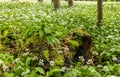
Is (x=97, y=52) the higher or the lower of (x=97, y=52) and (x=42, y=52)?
the lower

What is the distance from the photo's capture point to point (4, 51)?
898 centimetres

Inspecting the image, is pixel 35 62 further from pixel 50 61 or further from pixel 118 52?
pixel 118 52

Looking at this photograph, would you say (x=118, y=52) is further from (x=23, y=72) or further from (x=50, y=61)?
(x=23, y=72)

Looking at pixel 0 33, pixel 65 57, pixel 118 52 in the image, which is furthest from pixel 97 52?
pixel 0 33

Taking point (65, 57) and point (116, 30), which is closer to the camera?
point (65, 57)

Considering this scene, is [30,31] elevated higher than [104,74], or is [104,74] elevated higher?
[30,31]

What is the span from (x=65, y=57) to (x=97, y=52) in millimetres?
1906

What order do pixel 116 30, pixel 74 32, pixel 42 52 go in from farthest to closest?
pixel 116 30 → pixel 74 32 → pixel 42 52

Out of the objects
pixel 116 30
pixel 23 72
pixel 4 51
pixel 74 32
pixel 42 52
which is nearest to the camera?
pixel 23 72

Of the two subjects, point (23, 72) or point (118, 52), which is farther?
point (118, 52)

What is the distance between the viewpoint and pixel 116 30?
13383 millimetres

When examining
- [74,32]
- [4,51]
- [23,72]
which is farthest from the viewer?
[74,32]

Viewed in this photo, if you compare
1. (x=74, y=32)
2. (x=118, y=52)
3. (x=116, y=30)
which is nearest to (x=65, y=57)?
(x=74, y=32)

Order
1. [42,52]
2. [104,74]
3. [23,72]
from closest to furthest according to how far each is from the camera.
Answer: [23,72] < [104,74] < [42,52]
